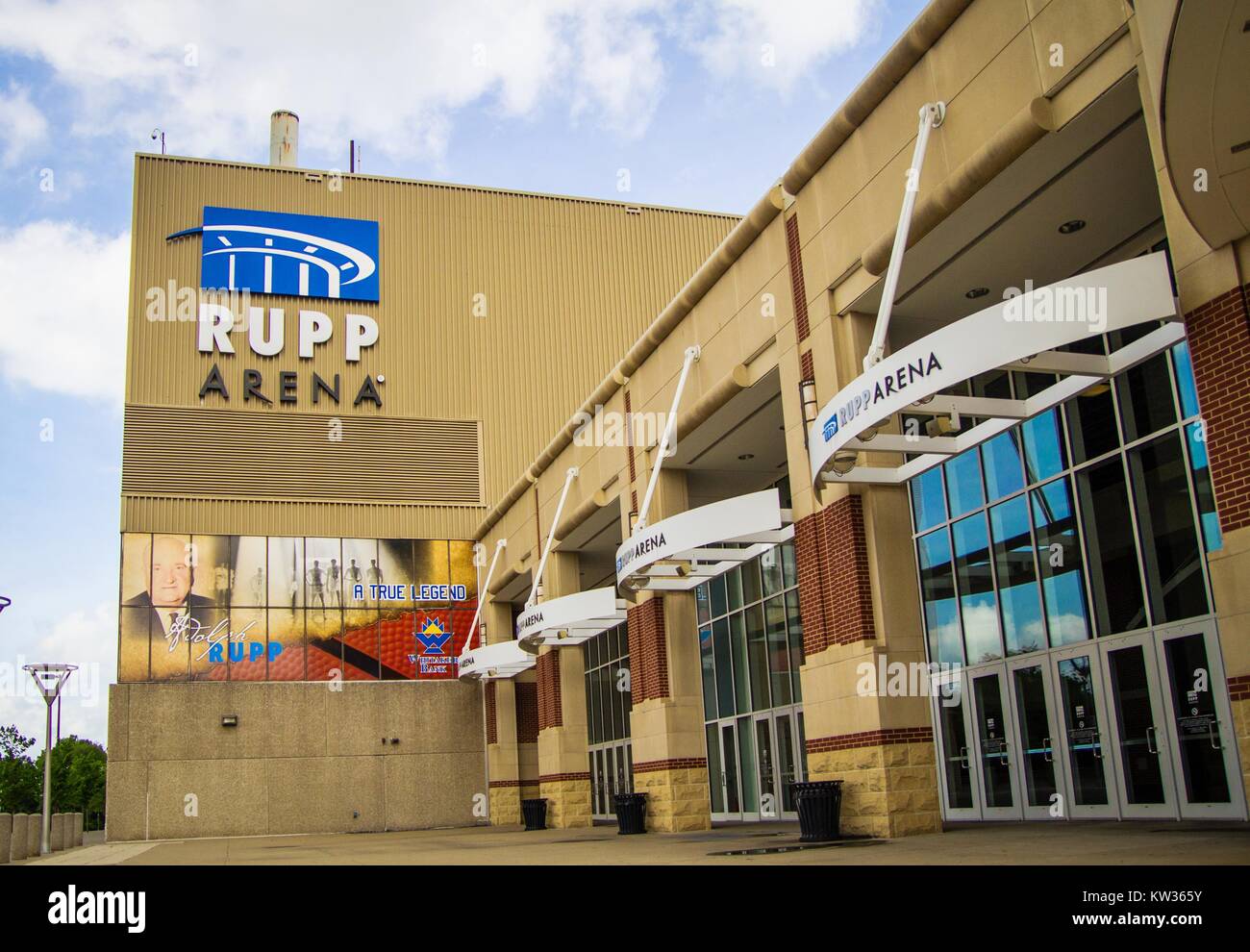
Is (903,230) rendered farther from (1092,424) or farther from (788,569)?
(788,569)

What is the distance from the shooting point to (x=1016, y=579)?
17047mm

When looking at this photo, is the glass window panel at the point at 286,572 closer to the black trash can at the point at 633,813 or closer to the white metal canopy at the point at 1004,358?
the black trash can at the point at 633,813

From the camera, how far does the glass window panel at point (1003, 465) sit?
56.2ft

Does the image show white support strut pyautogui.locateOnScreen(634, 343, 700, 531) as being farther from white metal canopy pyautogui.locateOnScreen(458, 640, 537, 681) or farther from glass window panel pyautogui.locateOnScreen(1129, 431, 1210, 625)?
white metal canopy pyautogui.locateOnScreen(458, 640, 537, 681)

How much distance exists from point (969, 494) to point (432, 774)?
22177 millimetres

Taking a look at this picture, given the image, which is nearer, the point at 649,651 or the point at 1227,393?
the point at 1227,393

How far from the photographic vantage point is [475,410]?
38.2m

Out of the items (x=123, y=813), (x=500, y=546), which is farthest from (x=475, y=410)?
(x=123, y=813)

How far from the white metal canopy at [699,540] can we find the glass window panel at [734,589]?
5601 mm

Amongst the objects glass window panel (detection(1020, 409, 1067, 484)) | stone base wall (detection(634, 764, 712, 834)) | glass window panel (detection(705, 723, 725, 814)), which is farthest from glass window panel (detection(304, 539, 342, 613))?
glass window panel (detection(1020, 409, 1067, 484))

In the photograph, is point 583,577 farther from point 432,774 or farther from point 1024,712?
point 1024,712

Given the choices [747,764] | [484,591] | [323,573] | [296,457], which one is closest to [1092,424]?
[747,764]

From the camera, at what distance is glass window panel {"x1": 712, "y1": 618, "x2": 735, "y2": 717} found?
26.4 m

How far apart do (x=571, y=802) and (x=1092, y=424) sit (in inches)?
670
